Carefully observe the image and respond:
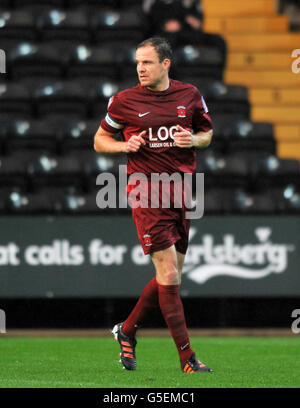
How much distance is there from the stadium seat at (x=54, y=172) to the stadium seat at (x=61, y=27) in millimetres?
2639

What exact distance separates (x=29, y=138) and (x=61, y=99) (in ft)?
2.55

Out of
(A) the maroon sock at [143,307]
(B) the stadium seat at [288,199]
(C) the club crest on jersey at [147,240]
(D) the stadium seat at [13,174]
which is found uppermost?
(C) the club crest on jersey at [147,240]

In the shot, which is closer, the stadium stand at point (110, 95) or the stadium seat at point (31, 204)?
the stadium seat at point (31, 204)

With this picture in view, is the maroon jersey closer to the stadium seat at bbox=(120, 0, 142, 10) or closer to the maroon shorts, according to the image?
the maroon shorts

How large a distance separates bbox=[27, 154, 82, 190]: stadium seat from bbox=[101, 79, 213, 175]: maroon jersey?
3.95 metres

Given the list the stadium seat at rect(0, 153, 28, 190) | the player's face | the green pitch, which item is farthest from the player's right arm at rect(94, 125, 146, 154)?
the stadium seat at rect(0, 153, 28, 190)

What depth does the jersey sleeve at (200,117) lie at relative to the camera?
5.64m

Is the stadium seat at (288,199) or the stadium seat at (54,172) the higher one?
the stadium seat at (54,172)

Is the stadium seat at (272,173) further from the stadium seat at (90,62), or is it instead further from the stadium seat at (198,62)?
the stadium seat at (90,62)

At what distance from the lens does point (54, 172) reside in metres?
9.59

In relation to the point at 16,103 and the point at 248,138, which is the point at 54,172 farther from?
the point at 248,138

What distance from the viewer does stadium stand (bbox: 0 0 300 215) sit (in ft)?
31.3

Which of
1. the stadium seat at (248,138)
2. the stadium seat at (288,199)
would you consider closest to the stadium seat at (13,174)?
the stadium seat at (248,138)
